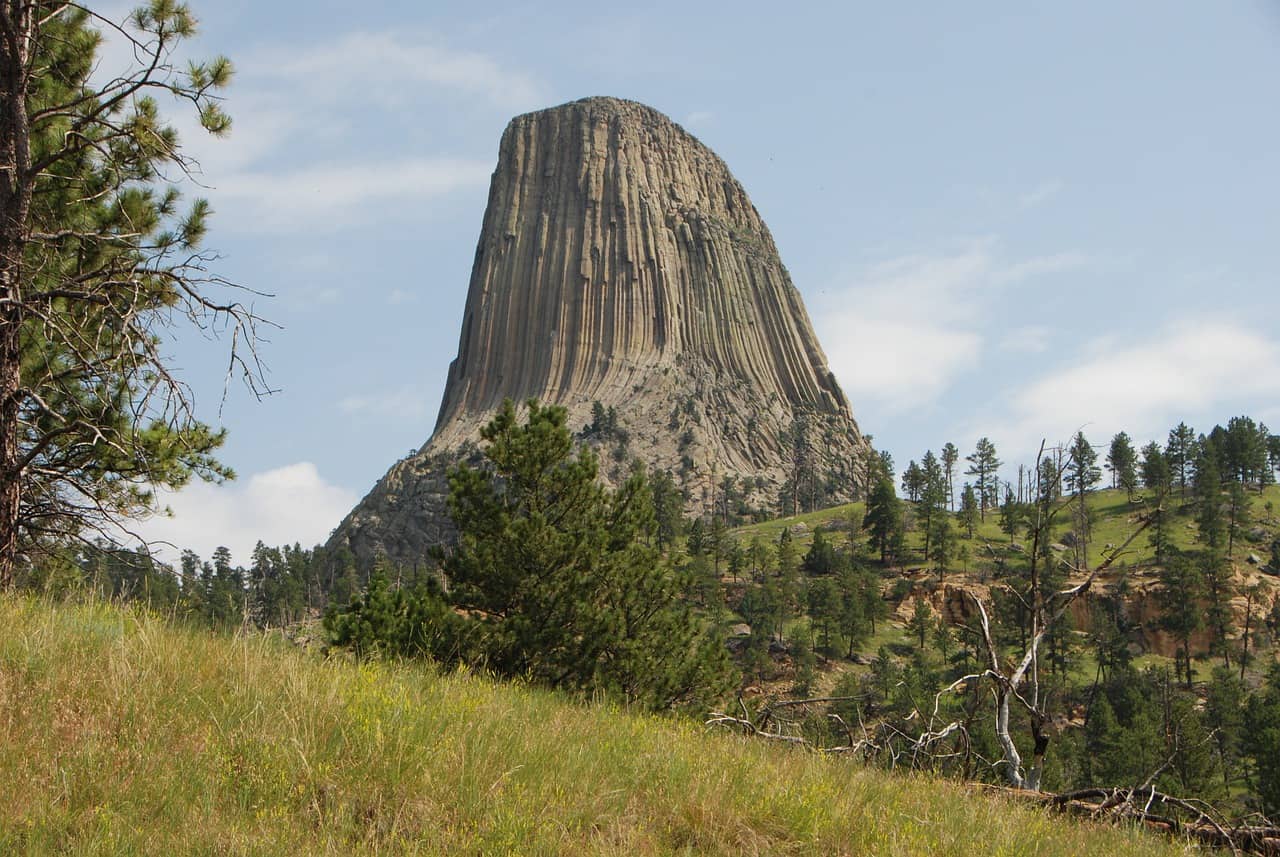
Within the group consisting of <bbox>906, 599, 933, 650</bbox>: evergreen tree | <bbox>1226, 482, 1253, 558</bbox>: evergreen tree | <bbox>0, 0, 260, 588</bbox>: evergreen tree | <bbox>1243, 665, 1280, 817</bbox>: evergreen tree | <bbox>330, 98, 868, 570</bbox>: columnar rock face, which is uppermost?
<bbox>330, 98, 868, 570</bbox>: columnar rock face

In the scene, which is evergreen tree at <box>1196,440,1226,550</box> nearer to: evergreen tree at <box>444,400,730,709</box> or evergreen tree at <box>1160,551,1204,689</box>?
evergreen tree at <box>1160,551,1204,689</box>

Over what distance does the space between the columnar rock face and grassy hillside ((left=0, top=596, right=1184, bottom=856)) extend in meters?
149

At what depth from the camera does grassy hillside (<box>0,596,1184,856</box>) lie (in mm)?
4965

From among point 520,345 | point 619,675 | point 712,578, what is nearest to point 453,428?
point 520,345

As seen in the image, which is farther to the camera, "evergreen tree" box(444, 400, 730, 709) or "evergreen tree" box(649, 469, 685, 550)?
"evergreen tree" box(649, 469, 685, 550)

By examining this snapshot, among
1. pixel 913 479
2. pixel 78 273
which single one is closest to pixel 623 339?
pixel 913 479

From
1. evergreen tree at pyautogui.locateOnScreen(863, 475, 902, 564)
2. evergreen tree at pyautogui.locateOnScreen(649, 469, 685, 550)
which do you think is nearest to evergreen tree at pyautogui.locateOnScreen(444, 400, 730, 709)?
evergreen tree at pyautogui.locateOnScreen(649, 469, 685, 550)

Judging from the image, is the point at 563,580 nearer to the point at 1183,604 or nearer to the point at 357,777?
the point at 357,777

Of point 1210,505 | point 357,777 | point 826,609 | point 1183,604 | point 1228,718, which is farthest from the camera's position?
point 1210,505

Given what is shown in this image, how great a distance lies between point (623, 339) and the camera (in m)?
180

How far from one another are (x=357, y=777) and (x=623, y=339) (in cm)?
17576

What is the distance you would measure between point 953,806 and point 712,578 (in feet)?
261

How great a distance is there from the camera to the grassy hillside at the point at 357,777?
16.3ft

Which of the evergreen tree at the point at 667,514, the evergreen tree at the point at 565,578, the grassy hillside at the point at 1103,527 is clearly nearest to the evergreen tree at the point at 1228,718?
the grassy hillside at the point at 1103,527
